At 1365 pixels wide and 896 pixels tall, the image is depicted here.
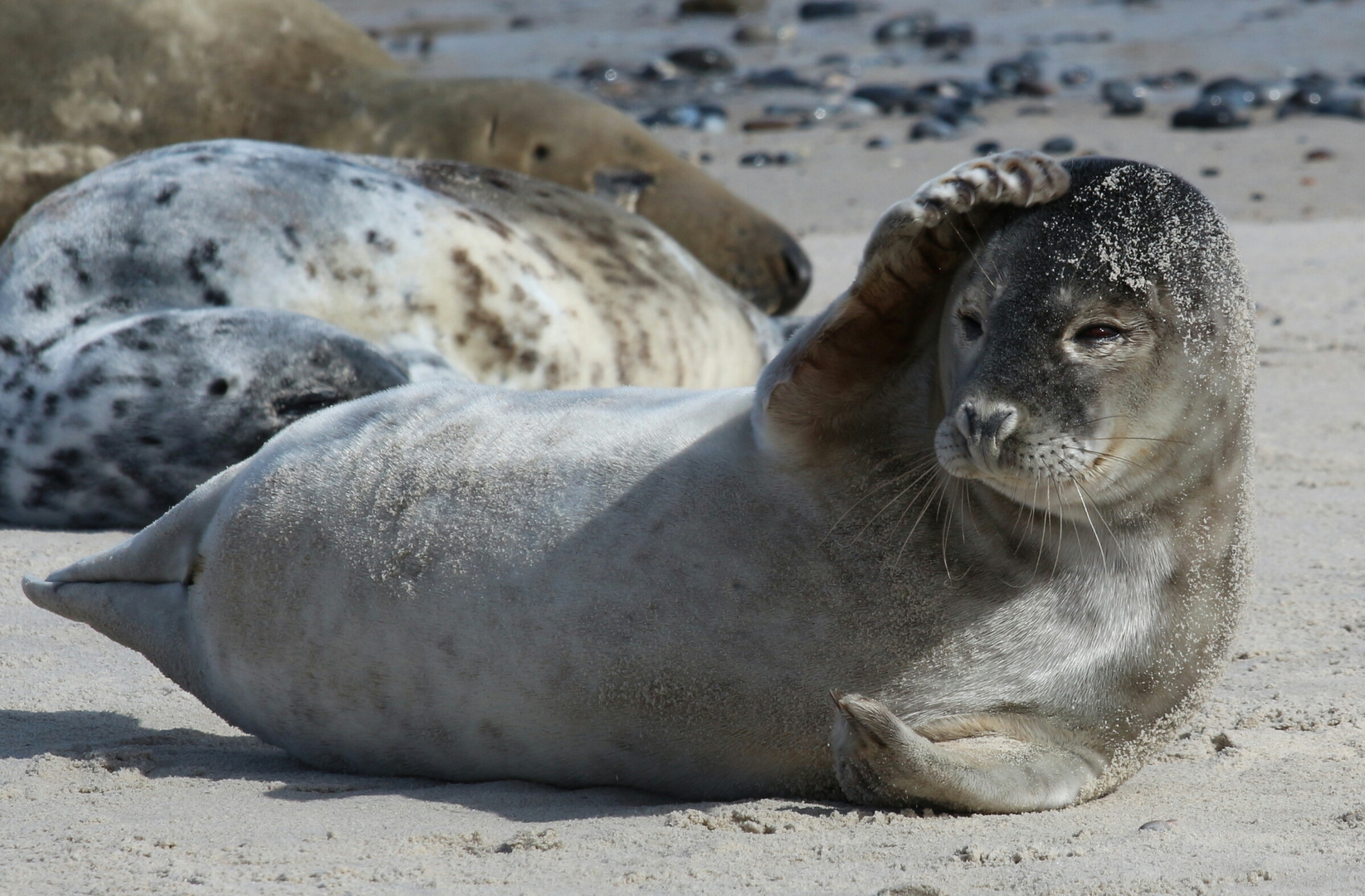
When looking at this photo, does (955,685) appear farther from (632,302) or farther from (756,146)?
(756,146)

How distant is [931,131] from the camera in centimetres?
1237

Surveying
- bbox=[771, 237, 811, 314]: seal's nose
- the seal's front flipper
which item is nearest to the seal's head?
the seal's front flipper

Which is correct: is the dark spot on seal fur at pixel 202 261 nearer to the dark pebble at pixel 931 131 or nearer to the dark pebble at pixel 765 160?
the dark pebble at pixel 765 160

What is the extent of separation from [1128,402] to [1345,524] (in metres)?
2.13

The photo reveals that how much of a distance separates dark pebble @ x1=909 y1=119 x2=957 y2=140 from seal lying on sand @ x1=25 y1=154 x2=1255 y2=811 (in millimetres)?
10004

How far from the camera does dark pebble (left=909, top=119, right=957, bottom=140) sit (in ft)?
40.5

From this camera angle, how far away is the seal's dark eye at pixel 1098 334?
7.58ft

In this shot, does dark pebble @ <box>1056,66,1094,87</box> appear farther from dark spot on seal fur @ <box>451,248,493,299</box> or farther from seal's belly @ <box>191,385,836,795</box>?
seal's belly @ <box>191,385,836,795</box>

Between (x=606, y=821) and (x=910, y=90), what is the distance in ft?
42.0

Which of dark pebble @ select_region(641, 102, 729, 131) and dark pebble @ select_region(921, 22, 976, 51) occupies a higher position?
dark pebble @ select_region(921, 22, 976, 51)

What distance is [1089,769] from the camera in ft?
8.08

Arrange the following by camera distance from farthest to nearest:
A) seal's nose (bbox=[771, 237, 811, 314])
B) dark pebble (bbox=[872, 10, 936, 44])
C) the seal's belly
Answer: dark pebble (bbox=[872, 10, 936, 44]) → seal's nose (bbox=[771, 237, 811, 314]) → the seal's belly

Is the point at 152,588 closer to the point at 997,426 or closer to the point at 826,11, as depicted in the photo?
the point at 997,426

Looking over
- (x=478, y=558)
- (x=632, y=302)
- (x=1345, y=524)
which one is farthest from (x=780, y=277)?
(x=478, y=558)
